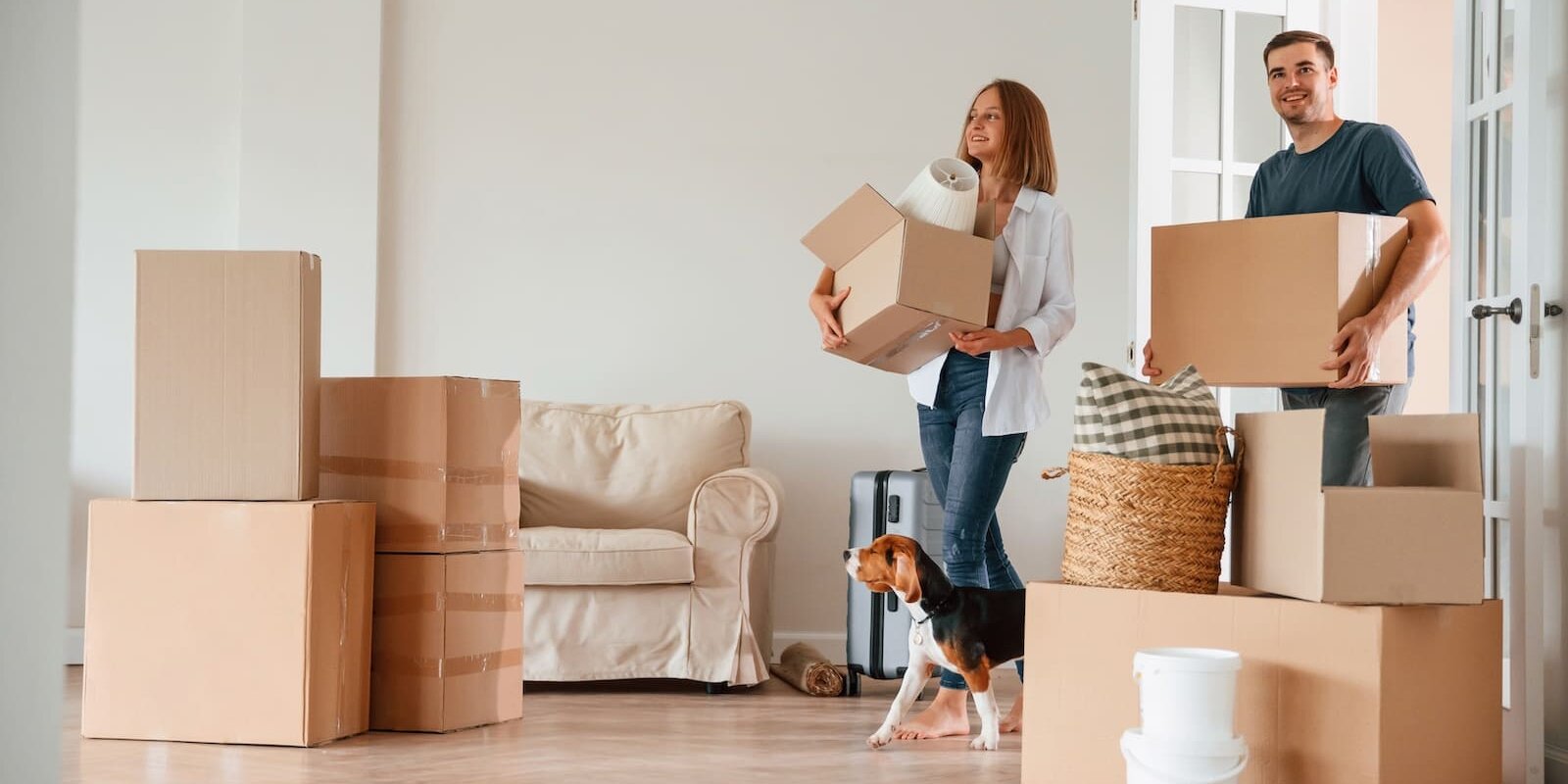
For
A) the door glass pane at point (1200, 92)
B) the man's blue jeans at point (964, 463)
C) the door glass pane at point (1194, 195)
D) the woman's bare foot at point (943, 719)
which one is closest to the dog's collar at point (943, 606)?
the man's blue jeans at point (964, 463)

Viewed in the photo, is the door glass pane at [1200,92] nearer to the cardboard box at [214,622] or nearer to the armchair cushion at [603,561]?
the armchair cushion at [603,561]

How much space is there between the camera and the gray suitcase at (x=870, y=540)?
3439 mm

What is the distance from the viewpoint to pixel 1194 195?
12.5 feet

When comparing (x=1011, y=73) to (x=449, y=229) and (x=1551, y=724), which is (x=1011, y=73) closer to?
(x=449, y=229)

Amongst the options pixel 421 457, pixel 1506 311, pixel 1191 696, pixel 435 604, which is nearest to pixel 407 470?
pixel 421 457

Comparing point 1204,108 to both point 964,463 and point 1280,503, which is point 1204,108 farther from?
point 1280,503

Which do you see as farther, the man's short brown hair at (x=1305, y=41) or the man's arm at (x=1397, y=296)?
the man's short brown hair at (x=1305, y=41)

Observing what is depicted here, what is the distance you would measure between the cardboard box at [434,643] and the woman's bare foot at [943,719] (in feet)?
3.08

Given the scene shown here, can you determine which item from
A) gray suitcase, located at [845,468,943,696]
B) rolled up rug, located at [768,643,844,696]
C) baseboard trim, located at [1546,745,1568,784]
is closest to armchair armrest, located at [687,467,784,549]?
gray suitcase, located at [845,468,943,696]

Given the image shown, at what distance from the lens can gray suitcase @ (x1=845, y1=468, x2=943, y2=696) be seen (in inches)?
A: 135

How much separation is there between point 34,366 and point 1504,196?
8.35ft

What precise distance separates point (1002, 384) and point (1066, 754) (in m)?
0.80

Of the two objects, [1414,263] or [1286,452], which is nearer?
[1286,452]

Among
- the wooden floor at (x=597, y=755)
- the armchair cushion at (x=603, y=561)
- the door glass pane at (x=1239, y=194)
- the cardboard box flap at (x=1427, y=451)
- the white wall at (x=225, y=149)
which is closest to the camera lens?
the cardboard box flap at (x=1427, y=451)
